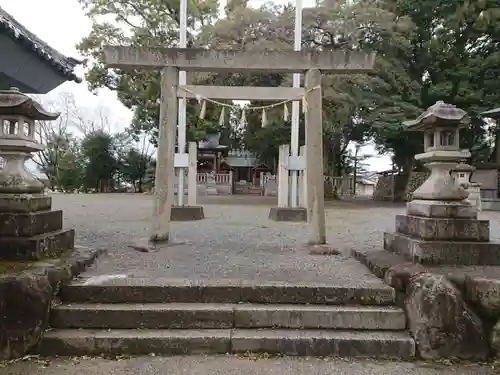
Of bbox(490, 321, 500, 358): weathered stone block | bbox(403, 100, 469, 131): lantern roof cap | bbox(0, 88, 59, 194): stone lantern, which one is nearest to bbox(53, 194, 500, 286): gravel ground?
bbox(490, 321, 500, 358): weathered stone block

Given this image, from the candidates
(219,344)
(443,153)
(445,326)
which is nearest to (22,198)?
(219,344)

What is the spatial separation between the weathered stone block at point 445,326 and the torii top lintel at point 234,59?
362cm

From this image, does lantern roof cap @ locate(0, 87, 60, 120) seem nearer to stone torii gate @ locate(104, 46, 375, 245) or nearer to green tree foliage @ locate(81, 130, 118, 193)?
stone torii gate @ locate(104, 46, 375, 245)

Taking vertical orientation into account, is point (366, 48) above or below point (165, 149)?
above

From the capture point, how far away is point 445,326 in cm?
333

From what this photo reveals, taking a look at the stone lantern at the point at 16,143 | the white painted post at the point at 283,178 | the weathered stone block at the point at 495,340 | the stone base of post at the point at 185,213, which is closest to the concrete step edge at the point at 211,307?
the weathered stone block at the point at 495,340

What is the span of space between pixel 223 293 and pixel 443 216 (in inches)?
94.2

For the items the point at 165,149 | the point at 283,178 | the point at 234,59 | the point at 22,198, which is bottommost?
the point at 22,198

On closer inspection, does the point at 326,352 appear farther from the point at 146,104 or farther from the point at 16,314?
the point at 146,104

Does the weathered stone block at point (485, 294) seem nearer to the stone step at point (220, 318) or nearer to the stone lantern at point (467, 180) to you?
the stone step at point (220, 318)

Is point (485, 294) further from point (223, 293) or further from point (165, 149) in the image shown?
point (165, 149)

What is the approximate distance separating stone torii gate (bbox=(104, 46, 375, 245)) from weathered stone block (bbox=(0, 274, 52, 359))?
2.93 m

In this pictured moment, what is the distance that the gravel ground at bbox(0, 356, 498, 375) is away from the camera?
9.83 feet

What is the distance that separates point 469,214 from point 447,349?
1590 mm
